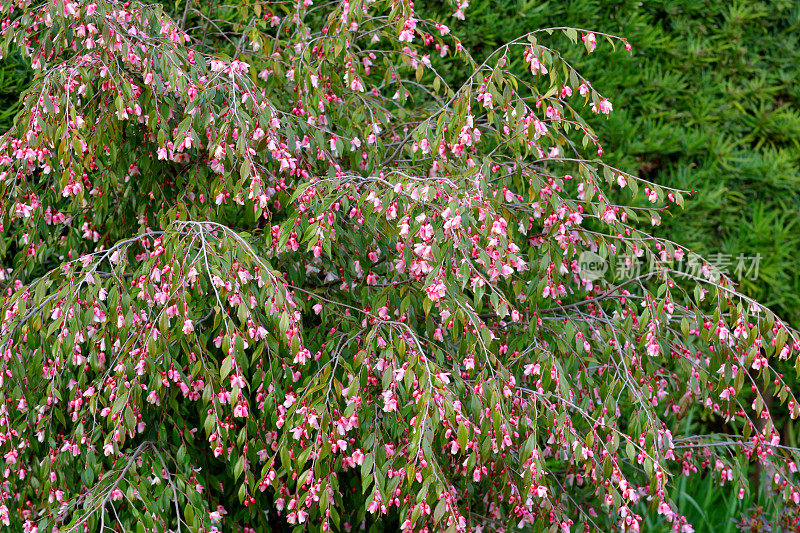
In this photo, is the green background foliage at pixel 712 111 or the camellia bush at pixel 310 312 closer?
the camellia bush at pixel 310 312

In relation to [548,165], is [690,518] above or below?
below

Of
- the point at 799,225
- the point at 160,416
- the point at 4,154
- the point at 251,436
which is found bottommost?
the point at 799,225

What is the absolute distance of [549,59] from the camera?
5.71ft

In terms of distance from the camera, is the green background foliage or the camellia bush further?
the green background foliage

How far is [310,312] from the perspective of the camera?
2.06 metres

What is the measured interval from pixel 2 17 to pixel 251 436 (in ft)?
4.37

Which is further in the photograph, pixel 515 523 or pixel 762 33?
pixel 762 33

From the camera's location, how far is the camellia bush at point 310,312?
61.5 inches

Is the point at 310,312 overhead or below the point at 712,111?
overhead

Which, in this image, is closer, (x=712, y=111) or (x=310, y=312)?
(x=310, y=312)

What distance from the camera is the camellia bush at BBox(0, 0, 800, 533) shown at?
5.12 feet

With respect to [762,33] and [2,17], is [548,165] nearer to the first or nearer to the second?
[762,33]

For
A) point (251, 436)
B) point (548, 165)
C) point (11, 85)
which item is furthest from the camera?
point (548, 165)

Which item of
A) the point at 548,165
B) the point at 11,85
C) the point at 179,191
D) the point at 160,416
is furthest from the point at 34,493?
the point at 548,165
